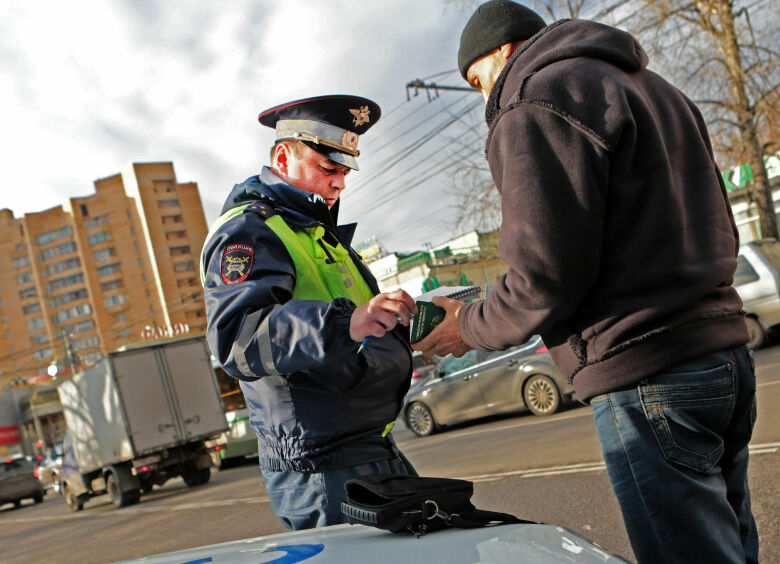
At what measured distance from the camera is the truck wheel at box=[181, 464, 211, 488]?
552 inches

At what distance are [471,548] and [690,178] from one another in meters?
1.02

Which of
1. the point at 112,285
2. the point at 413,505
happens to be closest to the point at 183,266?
the point at 112,285

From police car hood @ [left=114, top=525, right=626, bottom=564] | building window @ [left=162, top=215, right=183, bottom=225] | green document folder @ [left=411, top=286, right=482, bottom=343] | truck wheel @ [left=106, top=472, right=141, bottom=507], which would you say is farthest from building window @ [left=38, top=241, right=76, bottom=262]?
police car hood @ [left=114, top=525, right=626, bottom=564]

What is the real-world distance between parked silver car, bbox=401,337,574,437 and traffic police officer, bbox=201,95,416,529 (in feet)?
25.4

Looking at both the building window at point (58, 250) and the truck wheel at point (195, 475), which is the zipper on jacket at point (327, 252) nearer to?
the truck wheel at point (195, 475)

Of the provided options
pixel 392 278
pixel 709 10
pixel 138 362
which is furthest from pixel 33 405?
pixel 709 10

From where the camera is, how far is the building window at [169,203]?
86750mm

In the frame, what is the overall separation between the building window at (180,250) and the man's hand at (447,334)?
9010 centimetres

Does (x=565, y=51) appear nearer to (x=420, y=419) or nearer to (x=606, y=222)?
(x=606, y=222)

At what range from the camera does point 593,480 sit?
18.6ft

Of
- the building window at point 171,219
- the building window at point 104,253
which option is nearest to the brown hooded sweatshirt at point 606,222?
the building window at point 171,219

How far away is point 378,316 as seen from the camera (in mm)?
1842

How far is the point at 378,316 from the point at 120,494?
13223mm

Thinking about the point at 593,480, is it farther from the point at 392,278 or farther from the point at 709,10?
the point at 392,278
